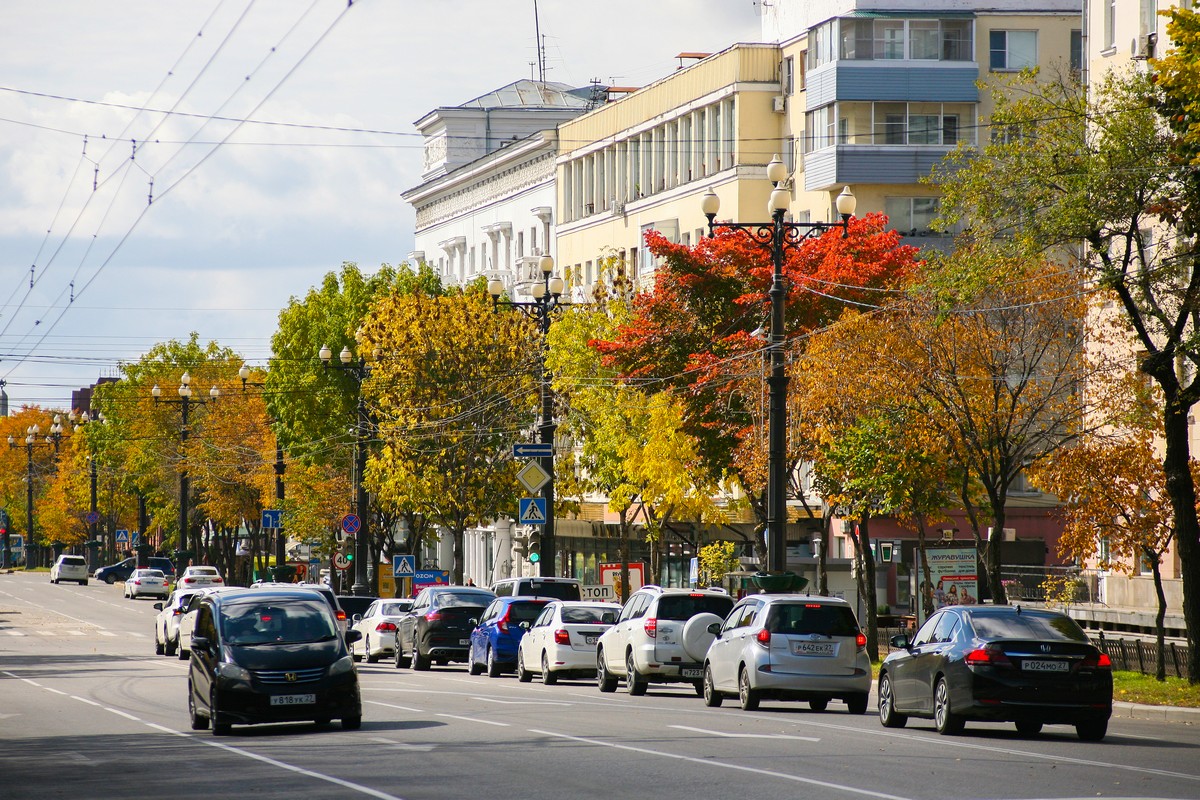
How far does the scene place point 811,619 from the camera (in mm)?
24500

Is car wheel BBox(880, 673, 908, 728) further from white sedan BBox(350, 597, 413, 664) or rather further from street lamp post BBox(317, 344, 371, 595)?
street lamp post BBox(317, 344, 371, 595)

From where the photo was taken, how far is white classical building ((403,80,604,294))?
274 ft

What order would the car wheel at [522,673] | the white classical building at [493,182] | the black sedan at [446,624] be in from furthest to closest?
1. the white classical building at [493,182]
2. the black sedan at [446,624]
3. the car wheel at [522,673]

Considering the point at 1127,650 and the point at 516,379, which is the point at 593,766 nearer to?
the point at 1127,650

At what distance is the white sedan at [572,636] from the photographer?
33219 millimetres

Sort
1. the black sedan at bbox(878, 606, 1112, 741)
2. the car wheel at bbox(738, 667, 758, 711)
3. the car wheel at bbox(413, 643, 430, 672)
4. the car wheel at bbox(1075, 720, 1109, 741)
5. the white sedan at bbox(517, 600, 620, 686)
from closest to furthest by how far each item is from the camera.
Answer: the black sedan at bbox(878, 606, 1112, 741) → the car wheel at bbox(1075, 720, 1109, 741) → the car wheel at bbox(738, 667, 758, 711) → the white sedan at bbox(517, 600, 620, 686) → the car wheel at bbox(413, 643, 430, 672)

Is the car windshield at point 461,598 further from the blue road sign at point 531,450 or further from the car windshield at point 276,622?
the car windshield at point 276,622

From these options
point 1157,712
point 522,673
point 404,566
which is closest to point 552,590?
point 522,673

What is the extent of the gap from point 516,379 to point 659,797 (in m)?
45.5

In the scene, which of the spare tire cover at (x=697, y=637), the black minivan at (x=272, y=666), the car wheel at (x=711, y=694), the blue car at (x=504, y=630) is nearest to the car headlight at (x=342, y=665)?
the black minivan at (x=272, y=666)

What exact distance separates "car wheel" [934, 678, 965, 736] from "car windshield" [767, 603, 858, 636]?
354cm

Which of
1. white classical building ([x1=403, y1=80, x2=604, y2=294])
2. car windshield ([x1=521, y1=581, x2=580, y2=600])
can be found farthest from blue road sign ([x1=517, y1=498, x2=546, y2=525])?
white classical building ([x1=403, y1=80, x2=604, y2=294])

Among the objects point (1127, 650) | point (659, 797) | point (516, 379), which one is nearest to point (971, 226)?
point (1127, 650)

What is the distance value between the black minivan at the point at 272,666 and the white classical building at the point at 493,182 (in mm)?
57473
